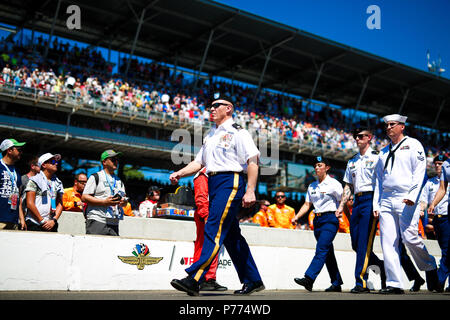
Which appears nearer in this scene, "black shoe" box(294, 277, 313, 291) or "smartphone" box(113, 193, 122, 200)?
"black shoe" box(294, 277, 313, 291)

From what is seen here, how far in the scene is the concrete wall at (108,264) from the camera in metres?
5.51

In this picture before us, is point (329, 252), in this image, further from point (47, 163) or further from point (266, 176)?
point (266, 176)

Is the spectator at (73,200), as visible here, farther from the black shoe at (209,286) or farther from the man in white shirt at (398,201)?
the man in white shirt at (398,201)

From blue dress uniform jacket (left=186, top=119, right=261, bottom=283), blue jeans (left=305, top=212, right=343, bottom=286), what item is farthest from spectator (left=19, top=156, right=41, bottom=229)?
blue jeans (left=305, top=212, right=343, bottom=286)

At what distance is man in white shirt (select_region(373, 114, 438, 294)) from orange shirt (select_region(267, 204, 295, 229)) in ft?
20.8

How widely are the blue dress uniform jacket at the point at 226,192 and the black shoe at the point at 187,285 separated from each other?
2.4 inches

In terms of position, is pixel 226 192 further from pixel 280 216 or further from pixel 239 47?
pixel 239 47

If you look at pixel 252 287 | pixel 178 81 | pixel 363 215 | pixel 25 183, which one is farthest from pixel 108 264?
pixel 178 81

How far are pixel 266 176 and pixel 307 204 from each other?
63.9 feet

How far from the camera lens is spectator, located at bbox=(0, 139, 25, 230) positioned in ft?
20.3

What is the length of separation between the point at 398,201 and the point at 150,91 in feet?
65.4

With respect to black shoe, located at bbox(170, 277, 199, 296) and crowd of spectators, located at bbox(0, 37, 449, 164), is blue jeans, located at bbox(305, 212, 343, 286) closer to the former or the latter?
black shoe, located at bbox(170, 277, 199, 296)

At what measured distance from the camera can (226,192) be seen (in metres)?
4.62
